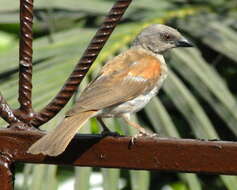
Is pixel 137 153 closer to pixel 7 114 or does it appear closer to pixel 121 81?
pixel 7 114

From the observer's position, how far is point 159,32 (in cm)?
419

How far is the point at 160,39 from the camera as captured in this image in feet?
13.9

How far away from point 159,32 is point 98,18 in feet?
1.10

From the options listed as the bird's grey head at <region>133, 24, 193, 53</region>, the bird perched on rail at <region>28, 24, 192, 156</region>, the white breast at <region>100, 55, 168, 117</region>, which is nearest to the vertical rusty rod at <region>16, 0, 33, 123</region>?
the bird perched on rail at <region>28, 24, 192, 156</region>

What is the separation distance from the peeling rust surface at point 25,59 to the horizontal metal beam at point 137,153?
9 cm

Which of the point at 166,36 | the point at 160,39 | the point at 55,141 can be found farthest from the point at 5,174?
the point at 160,39

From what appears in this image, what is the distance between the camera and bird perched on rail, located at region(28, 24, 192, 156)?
285 centimetres

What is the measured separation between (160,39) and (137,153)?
2.09m

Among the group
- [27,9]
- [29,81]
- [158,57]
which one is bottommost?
[158,57]

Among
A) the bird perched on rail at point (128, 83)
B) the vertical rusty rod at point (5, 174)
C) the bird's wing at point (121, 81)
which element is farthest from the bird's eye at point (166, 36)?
the vertical rusty rod at point (5, 174)

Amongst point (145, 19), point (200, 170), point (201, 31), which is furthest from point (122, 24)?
point (200, 170)

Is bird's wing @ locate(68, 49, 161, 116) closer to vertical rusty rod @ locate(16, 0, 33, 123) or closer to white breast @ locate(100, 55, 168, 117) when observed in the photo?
white breast @ locate(100, 55, 168, 117)

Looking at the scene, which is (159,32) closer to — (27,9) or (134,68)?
(134,68)

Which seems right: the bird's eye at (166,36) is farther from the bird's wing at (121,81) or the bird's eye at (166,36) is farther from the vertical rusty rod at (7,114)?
the vertical rusty rod at (7,114)
